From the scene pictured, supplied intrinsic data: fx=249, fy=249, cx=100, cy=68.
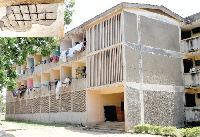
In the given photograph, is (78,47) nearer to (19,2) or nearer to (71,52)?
(71,52)

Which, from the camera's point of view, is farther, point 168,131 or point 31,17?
point 168,131

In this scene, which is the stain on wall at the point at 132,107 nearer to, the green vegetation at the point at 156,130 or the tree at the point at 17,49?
the green vegetation at the point at 156,130

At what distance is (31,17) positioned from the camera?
269 centimetres

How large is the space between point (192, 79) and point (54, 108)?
12521 mm

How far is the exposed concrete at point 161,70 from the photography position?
17.2 meters

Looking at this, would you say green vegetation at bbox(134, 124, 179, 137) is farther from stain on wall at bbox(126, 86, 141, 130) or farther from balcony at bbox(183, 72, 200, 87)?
balcony at bbox(183, 72, 200, 87)

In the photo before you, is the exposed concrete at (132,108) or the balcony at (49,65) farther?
the balcony at (49,65)

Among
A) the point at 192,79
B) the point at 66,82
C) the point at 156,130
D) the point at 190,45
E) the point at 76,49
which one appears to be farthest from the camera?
the point at 66,82

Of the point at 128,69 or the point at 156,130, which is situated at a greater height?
the point at 128,69

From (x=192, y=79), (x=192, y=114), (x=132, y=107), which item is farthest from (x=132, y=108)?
(x=192, y=79)

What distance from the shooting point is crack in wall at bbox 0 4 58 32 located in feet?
8.13

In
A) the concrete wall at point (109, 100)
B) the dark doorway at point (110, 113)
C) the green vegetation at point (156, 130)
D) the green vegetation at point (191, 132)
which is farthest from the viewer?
the dark doorway at point (110, 113)

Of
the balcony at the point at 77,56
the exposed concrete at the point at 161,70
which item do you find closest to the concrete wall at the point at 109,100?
the balcony at the point at 77,56

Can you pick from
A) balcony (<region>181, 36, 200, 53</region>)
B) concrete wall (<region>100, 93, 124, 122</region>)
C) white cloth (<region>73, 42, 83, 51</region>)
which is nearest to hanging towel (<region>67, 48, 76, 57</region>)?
white cloth (<region>73, 42, 83, 51</region>)
